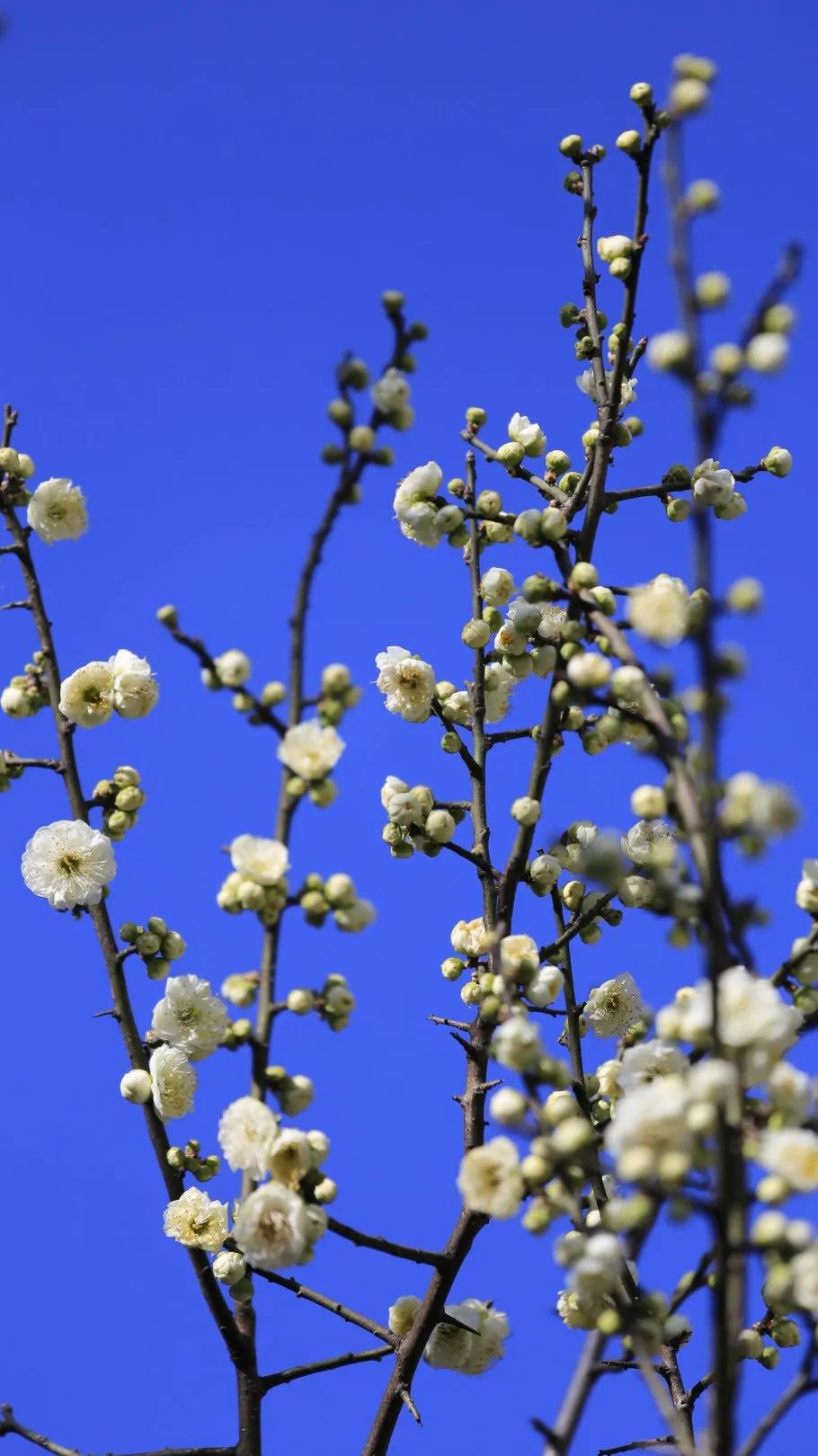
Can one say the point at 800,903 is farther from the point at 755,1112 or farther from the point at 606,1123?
the point at 606,1123

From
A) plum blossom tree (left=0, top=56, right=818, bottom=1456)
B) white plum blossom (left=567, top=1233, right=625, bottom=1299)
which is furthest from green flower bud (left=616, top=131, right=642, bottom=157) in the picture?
white plum blossom (left=567, top=1233, right=625, bottom=1299)

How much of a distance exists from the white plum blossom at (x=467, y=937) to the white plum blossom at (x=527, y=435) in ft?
2.73

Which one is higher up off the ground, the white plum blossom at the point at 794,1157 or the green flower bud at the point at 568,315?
the green flower bud at the point at 568,315

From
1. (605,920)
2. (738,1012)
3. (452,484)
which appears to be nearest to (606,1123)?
(605,920)

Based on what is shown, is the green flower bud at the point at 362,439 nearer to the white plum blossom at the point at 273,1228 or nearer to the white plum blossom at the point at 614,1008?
the white plum blossom at the point at 273,1228

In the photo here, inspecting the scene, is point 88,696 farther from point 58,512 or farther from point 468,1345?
point 468,1345

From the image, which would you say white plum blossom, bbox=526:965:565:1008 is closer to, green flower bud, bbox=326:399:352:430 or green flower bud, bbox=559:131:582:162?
green flower bud, bbox=326:399:352:430

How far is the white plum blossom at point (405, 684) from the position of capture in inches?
104

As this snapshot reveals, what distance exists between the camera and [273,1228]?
1.83 m

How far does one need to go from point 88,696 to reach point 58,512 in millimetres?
339

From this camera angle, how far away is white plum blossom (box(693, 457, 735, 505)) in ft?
8.38

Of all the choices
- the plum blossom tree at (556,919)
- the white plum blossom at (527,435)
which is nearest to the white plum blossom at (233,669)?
the plum blossom tree at (556,919)

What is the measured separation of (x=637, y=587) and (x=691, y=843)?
→ 25.6 inches

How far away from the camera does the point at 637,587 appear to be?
7.43 ft
